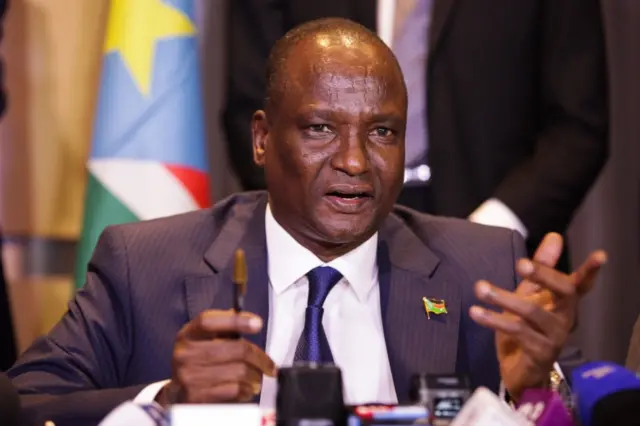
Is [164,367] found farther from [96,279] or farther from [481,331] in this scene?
[481,331]

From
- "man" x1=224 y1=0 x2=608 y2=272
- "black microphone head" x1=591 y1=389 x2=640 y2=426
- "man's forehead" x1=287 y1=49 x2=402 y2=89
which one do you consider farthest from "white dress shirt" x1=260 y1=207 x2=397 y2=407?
"man" x1=224 y1=0 x2=608 y2=272

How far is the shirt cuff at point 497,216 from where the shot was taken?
329 cm

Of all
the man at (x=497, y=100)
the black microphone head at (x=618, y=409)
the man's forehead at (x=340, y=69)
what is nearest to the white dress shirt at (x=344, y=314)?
the man's forehead at (x=340, y=69)

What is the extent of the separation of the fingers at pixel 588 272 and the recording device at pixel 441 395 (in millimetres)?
393

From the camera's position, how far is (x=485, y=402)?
1565 mm

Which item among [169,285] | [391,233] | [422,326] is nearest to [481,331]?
[422,326]

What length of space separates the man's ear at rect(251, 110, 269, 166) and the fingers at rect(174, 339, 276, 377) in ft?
2.76

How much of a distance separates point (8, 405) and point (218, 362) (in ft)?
1.09

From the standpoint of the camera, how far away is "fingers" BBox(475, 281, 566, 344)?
6.38 ft

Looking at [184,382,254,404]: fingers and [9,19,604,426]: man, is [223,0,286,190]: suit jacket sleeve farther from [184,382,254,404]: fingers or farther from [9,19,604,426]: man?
[184,382,254,404]: fingers

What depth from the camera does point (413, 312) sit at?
2516mm

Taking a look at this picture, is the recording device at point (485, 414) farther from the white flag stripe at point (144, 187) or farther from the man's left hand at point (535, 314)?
the white flag stripe at point (144, 187)

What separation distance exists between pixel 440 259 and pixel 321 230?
0.36 metres

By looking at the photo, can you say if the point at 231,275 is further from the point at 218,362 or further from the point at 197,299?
the point at 218,362
